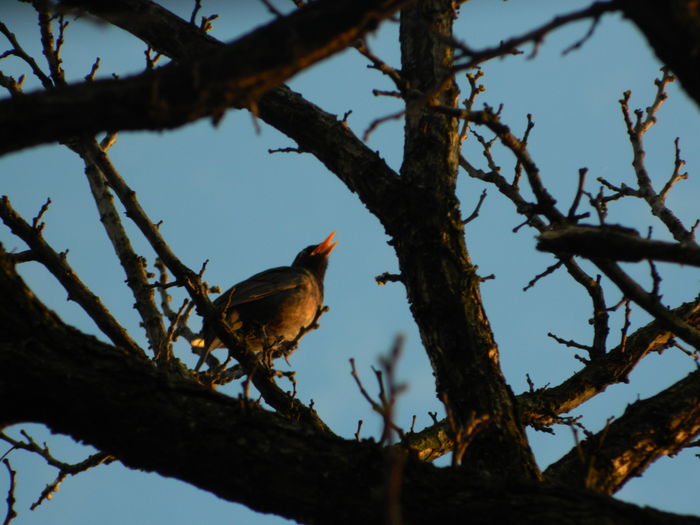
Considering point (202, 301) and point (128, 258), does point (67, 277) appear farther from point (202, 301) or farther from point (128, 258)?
point (128, 258)

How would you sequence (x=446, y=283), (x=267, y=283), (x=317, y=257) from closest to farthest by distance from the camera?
(x=446, y=283) < (x=267, y=283) < (x=317, y=257)

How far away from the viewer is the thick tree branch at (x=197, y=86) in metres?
2.06

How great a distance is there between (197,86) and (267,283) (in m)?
7.12

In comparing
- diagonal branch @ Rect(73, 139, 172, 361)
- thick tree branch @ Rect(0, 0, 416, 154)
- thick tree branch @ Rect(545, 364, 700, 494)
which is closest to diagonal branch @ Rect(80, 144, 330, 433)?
diagonal branch @ Rect(73, 139, 172, 361)

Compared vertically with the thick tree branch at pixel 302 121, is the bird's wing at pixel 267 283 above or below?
above

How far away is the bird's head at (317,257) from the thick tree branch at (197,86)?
8.81 m

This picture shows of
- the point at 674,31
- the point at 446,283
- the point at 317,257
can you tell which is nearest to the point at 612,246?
the point at 674,31

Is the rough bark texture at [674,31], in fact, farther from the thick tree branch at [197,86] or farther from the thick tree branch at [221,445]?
the thick tree branch at [221,445]

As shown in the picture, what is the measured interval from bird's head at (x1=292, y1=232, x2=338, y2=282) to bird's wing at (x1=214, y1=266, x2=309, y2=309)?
2.72 ft

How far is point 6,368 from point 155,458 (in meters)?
0.63

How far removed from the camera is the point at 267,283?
30.1 feet

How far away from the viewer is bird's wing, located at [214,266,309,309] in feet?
28.5

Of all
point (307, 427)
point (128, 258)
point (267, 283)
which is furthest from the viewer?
point (267, 283)

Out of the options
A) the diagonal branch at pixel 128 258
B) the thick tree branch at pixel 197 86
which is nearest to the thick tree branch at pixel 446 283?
the thick tree branch at pixel 197 86
